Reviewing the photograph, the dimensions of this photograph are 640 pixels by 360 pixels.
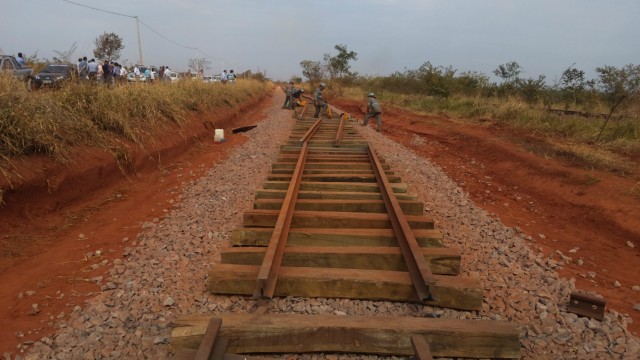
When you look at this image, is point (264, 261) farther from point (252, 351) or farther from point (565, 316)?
point (565, 316)

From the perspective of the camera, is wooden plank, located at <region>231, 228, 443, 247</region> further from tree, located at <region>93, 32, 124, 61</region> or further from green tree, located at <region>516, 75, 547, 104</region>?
tree, located at <region>93, 32, 124, 61</region>

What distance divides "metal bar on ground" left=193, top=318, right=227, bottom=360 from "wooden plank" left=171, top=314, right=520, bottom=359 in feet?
0.21

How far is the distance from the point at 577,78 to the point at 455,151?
544 inches

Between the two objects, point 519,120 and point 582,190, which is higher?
point 519,120

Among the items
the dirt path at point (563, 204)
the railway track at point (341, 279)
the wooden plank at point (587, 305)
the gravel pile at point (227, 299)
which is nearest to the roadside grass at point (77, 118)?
the gravel pile at point (227, 299)

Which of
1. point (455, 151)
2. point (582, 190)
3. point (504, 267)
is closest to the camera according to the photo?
point (504, 267)

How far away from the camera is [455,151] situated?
1016cm

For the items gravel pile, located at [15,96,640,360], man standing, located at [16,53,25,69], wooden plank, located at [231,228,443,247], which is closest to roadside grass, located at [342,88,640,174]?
gravel pile, located at [15,96,640,360]

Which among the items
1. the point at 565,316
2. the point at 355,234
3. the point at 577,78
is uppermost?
the point at 577,78

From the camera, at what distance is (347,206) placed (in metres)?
4.27

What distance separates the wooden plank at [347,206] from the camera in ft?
13.9

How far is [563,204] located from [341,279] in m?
4.68

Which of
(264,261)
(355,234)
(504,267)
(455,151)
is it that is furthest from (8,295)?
(455,151)

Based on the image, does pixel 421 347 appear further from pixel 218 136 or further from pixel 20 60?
pixel 20 60
